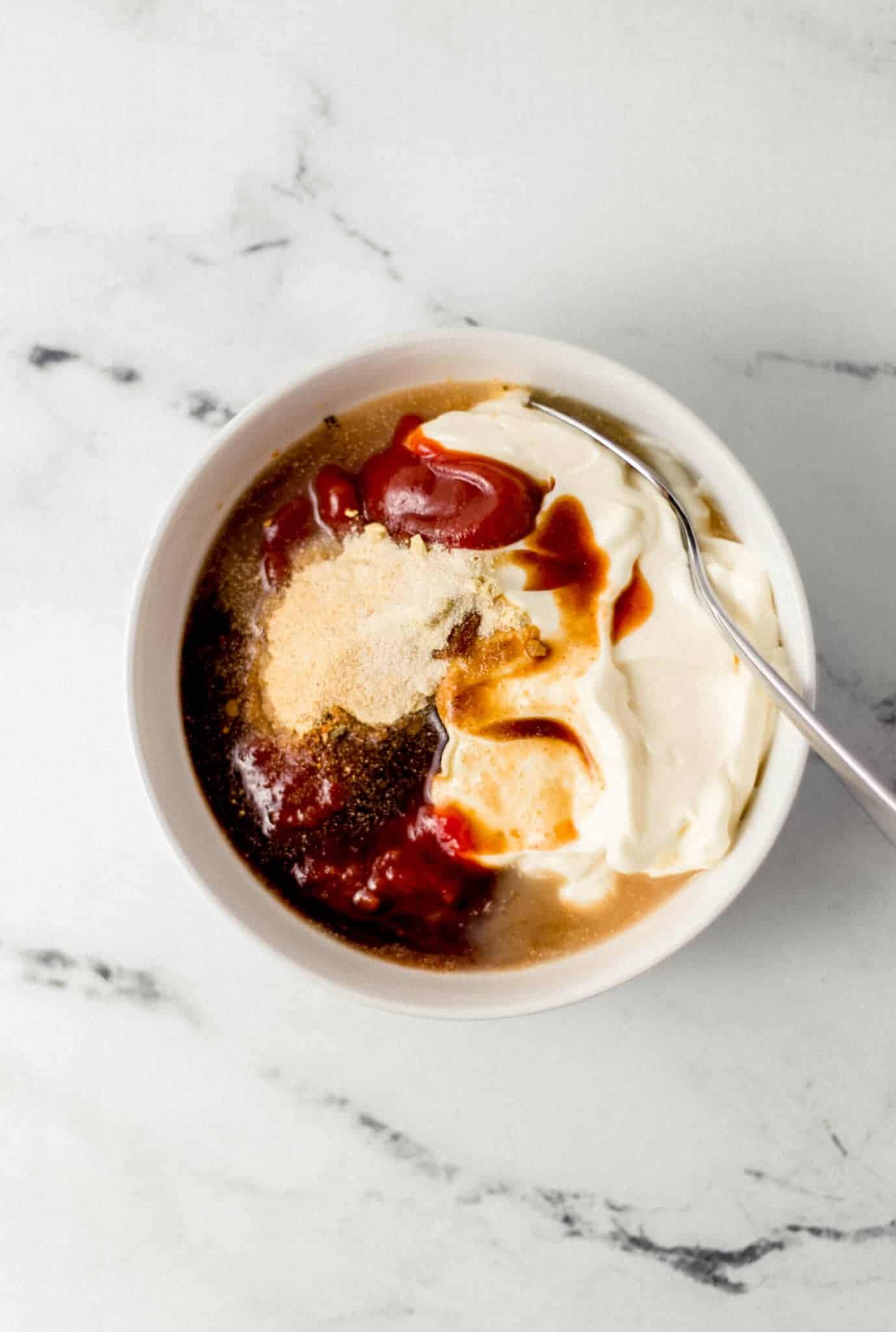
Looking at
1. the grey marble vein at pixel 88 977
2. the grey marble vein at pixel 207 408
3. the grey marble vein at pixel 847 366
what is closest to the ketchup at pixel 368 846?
the grey marble vein at pixel 88 977

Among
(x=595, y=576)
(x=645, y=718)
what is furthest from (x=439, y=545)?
(x=645, y=718)

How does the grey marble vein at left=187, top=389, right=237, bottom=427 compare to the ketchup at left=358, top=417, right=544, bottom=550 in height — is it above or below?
below

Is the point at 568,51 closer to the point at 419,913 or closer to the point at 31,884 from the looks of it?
the point at 419,913

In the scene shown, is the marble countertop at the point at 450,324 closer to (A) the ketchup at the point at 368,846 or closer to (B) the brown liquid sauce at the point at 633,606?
(A) the ketchup at the point at 368,846

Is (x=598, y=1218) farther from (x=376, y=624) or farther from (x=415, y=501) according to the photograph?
(x=415, y=501)

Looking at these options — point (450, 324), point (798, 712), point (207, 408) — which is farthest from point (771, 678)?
point (207, 408)

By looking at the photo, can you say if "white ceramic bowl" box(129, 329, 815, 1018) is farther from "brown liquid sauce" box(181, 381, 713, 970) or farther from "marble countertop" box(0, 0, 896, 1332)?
"marble countertop" box(0, 0, 896, 1332)

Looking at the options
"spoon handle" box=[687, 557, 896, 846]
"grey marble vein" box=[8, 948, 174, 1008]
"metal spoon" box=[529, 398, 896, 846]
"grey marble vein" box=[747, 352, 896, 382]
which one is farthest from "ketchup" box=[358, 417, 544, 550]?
"grey marble vein" box=[8, 948, 174, 1008]
